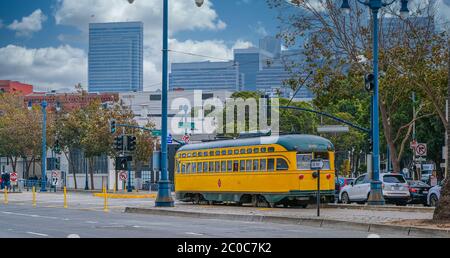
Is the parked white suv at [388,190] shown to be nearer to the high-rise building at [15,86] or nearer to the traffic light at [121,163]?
the traffic light at [121,163]

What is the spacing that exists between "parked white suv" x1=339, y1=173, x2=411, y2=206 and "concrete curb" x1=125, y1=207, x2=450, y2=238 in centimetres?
1271

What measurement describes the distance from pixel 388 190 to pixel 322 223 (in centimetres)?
1745

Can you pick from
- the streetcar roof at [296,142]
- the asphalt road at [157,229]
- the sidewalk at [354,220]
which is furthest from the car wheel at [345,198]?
the asphalt road at [157,229]

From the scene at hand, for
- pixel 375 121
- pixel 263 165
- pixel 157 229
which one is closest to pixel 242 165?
pixel 263 165

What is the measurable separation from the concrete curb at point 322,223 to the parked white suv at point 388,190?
1271 cm

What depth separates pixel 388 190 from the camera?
138ft

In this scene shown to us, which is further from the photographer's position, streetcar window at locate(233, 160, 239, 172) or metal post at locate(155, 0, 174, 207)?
streetcar window at locate(233, 160, 239, 172)

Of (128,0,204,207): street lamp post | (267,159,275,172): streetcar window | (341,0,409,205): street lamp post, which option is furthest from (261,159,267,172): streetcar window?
(341,0,409,205): street lamp post

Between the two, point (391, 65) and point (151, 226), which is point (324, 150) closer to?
point (391, 65)

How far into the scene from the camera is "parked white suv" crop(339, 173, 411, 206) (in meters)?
42.0

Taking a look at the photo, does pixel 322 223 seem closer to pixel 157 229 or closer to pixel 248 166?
pixel 157 229

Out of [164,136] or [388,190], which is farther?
[388,190]

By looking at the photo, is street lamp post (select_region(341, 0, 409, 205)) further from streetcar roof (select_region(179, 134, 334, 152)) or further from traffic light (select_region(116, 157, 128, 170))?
traffic light (select_region(116, 157, 128, 170))
